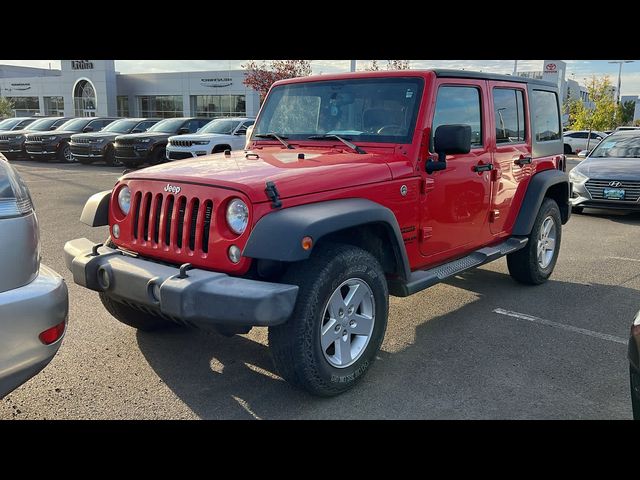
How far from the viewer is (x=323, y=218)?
3.28 metres

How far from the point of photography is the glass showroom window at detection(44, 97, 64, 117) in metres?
54.5

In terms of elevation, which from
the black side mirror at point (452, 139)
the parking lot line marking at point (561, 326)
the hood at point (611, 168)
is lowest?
the parking lot line marking at point (561, 326)

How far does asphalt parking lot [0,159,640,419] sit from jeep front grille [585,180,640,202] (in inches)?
→ 179

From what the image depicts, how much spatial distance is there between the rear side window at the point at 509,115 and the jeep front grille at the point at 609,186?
17.8 ft

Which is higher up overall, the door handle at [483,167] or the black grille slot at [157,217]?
the door handle at [483,167]

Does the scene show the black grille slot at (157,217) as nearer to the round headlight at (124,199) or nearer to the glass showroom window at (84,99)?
the round headlight at (124,199)

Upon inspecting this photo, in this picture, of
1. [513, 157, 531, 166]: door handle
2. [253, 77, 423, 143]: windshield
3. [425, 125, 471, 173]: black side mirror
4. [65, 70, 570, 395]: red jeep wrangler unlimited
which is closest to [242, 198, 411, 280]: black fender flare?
[65, 70, 570, 395]: red jeep wrangler unlimited

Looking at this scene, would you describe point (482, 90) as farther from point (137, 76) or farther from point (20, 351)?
point (137, 76)

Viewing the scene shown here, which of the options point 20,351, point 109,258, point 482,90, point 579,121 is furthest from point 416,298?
point 579,121

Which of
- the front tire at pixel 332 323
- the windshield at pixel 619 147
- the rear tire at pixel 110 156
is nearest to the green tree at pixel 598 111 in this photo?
the windshield at pixel 619 147

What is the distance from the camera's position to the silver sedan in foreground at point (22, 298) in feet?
8.31

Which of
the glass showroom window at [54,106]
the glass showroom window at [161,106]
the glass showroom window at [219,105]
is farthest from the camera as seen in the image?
the glass showroom window at [54,106]

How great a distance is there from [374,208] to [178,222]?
122cm

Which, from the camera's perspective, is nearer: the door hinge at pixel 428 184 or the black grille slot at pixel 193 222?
the black grille slot at pixel 193 222
